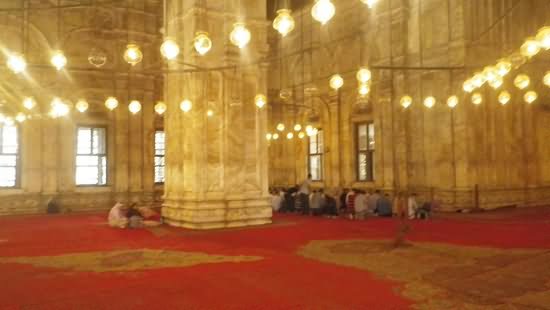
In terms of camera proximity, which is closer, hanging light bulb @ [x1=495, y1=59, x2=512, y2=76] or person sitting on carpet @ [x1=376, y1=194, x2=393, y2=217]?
hanging light bulb @ [x1=495, y1=59, x2=512, y2=76]

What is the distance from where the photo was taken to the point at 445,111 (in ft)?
46.3

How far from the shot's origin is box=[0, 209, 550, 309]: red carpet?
5047mm

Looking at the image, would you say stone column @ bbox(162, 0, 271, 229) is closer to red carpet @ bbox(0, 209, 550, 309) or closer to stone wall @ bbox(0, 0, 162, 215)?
red carpet @ bbox(0, 209, 550, 309)

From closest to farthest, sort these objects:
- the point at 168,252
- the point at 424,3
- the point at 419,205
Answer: the point at 168,252, the point at 419,205, the point at 424,3

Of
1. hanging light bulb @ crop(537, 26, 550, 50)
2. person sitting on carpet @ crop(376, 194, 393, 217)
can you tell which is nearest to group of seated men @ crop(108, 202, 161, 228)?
person sitting on carpet @ crop(376, 194, 393, 217)

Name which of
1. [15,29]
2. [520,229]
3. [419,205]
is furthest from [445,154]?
[15,29]

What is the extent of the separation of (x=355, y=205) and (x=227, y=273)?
746cm

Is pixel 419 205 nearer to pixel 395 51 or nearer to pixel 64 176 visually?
pixel 395 51

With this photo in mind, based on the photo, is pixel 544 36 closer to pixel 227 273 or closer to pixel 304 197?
pixel 227 273

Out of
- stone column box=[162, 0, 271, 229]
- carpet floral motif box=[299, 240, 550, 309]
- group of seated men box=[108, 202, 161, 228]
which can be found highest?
stone column box=[162, 0, 271, 229]

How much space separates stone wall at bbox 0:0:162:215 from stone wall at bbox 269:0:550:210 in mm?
6711

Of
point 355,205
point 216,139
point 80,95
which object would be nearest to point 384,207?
point 355,205

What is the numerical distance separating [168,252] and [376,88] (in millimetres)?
9966

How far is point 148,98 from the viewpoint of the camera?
57.6 feet
